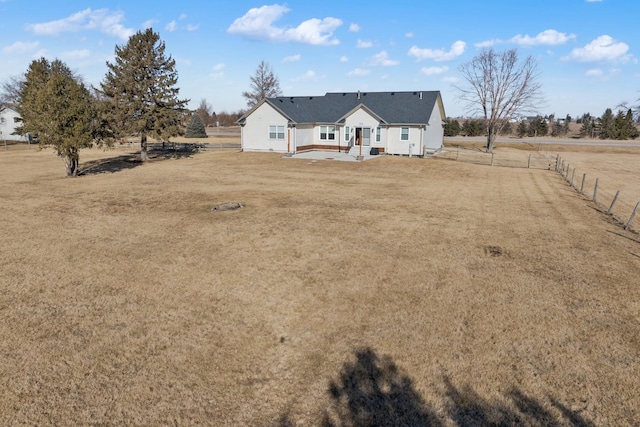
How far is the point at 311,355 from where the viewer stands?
21.8ft

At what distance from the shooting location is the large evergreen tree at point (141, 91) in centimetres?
3331

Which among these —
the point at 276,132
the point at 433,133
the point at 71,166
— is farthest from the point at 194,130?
the point at 433,133

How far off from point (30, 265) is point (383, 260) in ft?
31.9

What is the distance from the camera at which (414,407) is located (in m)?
5.49

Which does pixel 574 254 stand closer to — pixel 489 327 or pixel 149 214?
pixel 489 327

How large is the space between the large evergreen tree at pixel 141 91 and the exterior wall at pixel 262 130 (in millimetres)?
7617

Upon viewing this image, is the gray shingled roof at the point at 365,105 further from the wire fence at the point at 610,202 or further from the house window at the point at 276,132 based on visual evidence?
the wire fence at the point at 610,202

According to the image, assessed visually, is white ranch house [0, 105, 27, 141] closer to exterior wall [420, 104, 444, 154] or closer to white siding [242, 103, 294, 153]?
white siding [242, 103, 294, 153]

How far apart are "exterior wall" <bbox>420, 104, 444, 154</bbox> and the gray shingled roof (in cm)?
146

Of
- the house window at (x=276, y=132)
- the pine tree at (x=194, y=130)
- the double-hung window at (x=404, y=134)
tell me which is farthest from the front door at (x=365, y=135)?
the pine tree at (x=194, y=130)

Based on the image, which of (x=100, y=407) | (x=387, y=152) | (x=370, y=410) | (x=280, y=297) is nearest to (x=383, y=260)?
(x=280, y=297)

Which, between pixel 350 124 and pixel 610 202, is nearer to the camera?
pixel 610 202

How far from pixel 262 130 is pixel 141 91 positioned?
1183cm

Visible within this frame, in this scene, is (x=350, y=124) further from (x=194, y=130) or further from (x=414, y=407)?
(x=194, y=130)
